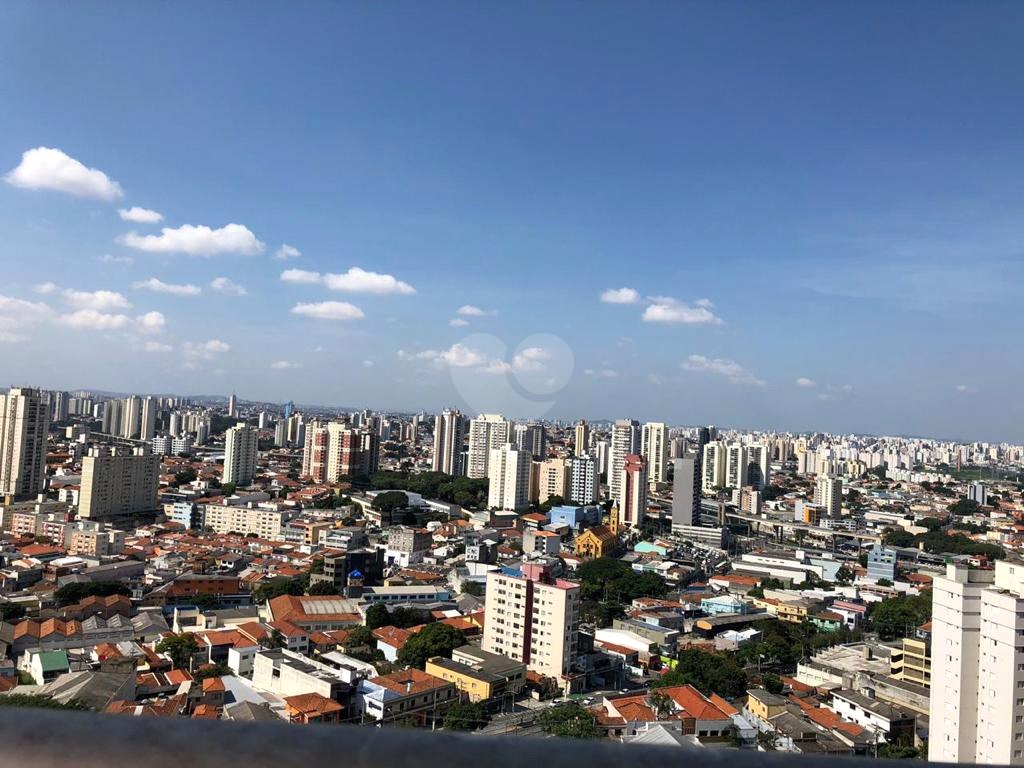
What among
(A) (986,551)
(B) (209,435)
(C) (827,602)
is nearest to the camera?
(C) (827,602)

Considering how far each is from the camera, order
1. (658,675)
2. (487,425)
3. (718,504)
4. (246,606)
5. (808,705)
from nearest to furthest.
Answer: (808,705), (658,675), (246,606), (718,504), (487,425)

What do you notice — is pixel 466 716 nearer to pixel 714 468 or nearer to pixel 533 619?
pixel 533 619

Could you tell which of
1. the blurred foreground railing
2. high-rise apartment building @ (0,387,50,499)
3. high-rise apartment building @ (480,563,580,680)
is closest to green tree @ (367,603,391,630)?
high-rise apartment building @ (480,563,580,680)

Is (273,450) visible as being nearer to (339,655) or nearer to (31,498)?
(31,498)

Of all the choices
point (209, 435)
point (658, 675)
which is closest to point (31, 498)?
point (658, 675)

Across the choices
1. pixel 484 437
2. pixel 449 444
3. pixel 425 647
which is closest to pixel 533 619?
pixel 425 647

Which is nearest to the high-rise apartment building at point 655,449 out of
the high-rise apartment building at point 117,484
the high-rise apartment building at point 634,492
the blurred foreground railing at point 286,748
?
the high-rise apartment building at point 634,492
